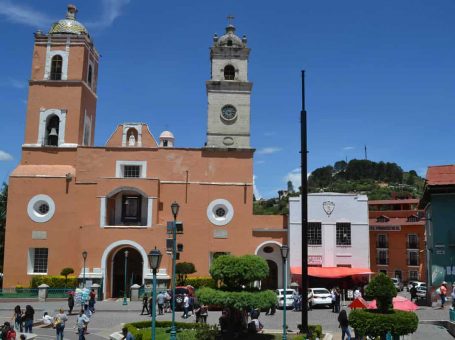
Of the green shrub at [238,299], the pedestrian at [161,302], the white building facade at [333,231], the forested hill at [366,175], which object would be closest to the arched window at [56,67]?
the white building facade at [333,231]

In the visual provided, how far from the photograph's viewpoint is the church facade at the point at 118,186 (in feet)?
124

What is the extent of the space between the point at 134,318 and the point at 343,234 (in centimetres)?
1900

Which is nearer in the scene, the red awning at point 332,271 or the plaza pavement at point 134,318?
the plaza pavement at point 134,318

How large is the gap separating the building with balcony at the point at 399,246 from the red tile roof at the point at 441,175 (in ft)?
107

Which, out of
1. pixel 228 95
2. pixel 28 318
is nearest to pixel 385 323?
pixel 28 318

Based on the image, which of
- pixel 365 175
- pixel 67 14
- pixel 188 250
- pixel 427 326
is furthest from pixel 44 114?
pixel 365 175

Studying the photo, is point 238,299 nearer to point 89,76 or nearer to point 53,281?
point 53,281

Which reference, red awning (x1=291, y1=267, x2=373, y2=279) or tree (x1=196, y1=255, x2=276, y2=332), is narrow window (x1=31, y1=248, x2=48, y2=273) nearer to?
red awning (x1=291, y1=267, x2=373, y2=279)

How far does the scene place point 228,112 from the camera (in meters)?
41.3

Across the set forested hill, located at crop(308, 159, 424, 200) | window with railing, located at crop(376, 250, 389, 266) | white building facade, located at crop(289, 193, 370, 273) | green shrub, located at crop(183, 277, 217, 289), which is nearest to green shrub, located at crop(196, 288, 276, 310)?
green shrub, located at crop(183, 277, 217, 289)

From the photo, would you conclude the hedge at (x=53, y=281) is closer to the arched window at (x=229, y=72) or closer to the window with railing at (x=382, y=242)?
the arched window at (x=229, y=72)

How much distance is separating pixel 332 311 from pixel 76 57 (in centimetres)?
2706

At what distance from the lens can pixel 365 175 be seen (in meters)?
152

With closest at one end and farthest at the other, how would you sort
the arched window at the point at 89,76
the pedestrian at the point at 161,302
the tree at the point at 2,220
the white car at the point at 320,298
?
the pedestrian at the point at 161,302 < the white car at the point at 320,298 < the arched window at the point at 89,76 < the tree at the point at 2,220
